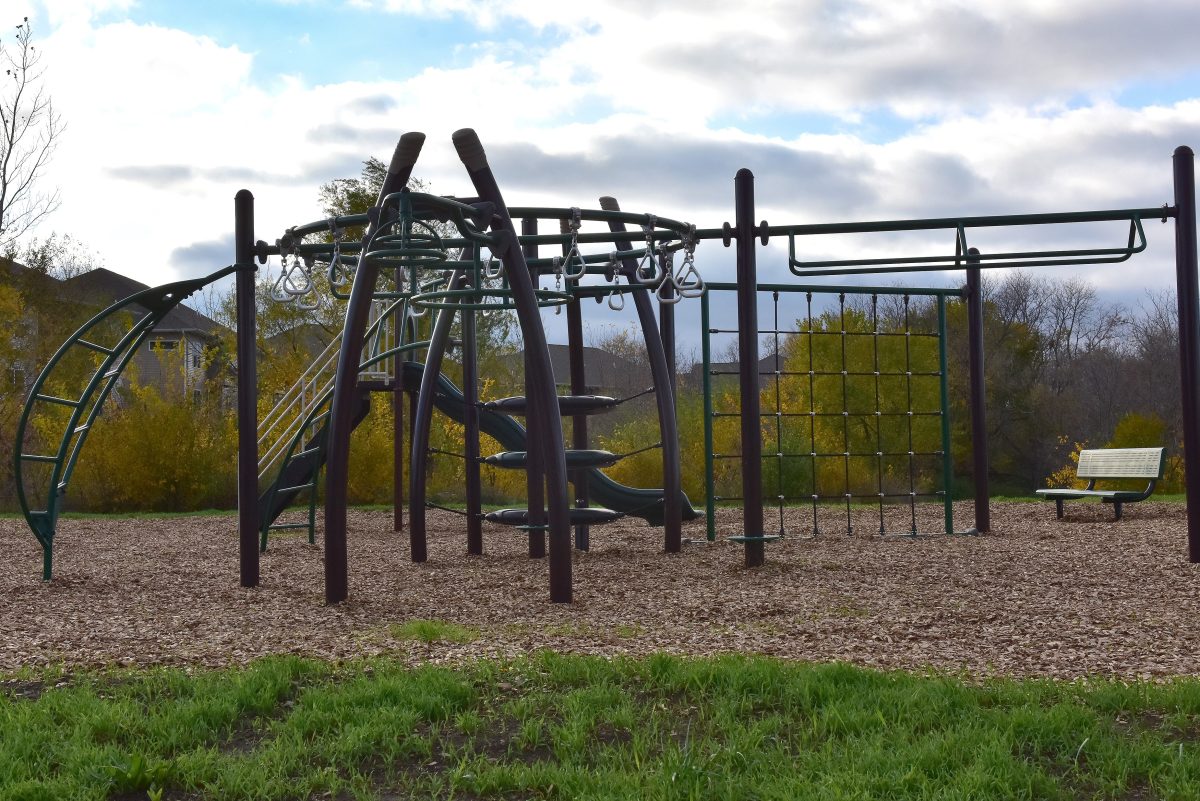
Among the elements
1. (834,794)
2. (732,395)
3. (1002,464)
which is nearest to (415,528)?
(834,794)

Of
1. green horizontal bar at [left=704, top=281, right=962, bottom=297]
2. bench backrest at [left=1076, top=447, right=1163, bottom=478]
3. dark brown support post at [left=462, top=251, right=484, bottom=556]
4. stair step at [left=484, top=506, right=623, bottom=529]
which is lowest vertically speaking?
stair step at [left=484, top=506, right=623, bottom=529]

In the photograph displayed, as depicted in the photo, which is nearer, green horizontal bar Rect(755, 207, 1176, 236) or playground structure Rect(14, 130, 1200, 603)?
playground structure Rect(14, 130, 1200, 603)

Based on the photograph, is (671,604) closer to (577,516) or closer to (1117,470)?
(577,516)

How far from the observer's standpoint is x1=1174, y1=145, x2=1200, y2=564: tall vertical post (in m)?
8.63

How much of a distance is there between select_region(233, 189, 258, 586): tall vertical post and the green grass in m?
3.27

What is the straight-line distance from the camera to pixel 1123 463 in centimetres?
1372

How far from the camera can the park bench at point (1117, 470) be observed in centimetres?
1293

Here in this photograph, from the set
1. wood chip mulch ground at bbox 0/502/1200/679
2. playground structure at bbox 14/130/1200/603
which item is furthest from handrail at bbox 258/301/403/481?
wood chip mulch ground at bbox 0/502/1200/679

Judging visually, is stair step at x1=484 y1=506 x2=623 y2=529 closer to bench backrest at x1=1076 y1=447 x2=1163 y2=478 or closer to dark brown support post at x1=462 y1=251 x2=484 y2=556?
dark brown support post at x1=462 y1=251 x2=484 y2=556

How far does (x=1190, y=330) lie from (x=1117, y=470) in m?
5.60

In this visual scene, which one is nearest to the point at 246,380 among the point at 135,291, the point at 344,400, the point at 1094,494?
the point at 344,400

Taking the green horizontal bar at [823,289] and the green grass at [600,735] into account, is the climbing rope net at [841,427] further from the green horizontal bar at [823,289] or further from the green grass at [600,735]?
the green grass at [600,735]

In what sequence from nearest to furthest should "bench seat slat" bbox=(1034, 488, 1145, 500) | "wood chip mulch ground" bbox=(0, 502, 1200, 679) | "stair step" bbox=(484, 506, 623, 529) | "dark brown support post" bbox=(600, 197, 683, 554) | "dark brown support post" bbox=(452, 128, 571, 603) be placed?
"wood chip mulch ground" bbox=(0, 502, 1200, 679)
"dark brown support post" bbox=(452, 128, 571, 603)
"stair step" bbox=(484, 506, 623, 529)
"dark brown support post" bbox=(600, 197, 683, 554)
"bench seat slat" bbox=(1034, 488, 1145, 500)

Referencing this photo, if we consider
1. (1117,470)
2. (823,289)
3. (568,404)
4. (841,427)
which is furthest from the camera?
(841,427)
